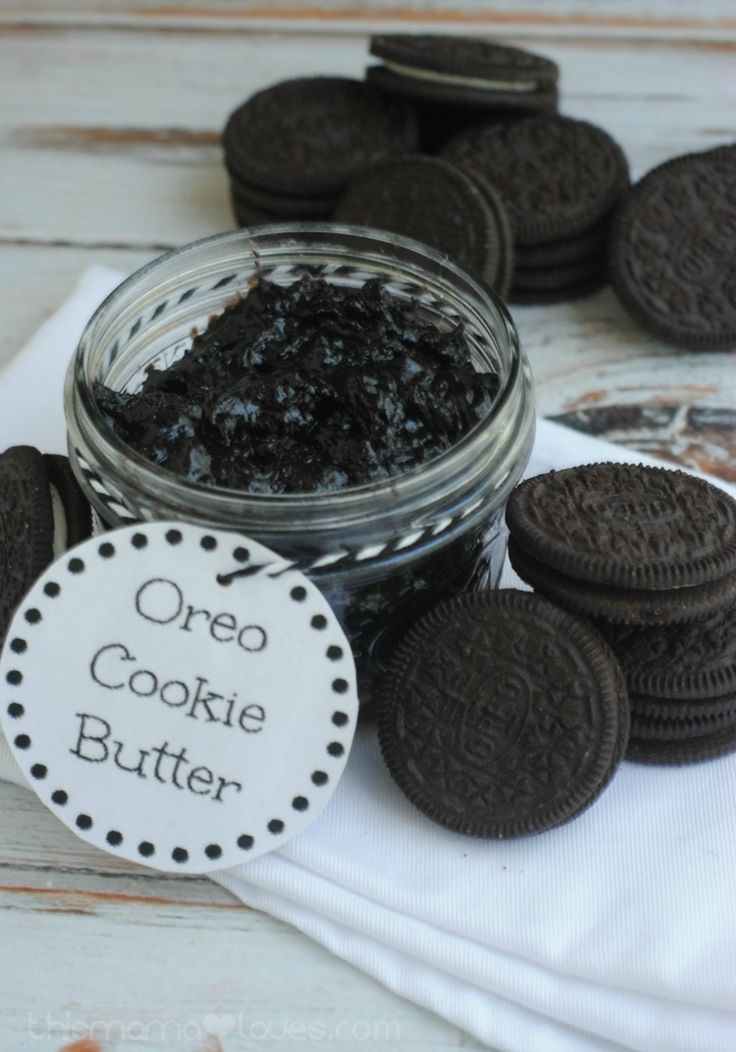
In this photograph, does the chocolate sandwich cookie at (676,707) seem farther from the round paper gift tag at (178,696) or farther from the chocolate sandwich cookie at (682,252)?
the chocolate sandwich cookie at (682,252)

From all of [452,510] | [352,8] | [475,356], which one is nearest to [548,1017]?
[452,510]

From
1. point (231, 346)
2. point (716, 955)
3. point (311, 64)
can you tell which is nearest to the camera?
point (716, 955)

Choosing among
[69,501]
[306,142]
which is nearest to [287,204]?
[306,142]

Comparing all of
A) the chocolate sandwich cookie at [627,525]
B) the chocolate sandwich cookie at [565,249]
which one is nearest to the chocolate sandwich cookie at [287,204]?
the chocolate sandwich cookie at [565,249]

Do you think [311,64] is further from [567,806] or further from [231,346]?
[567,806]

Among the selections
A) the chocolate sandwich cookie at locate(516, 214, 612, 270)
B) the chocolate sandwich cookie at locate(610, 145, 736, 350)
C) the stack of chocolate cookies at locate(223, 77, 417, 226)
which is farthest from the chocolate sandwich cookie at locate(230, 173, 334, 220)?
the chocolate sandwich cookie at locate(610, 145, 736, 350)

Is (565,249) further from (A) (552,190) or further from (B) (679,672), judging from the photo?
(B) (679,672)
